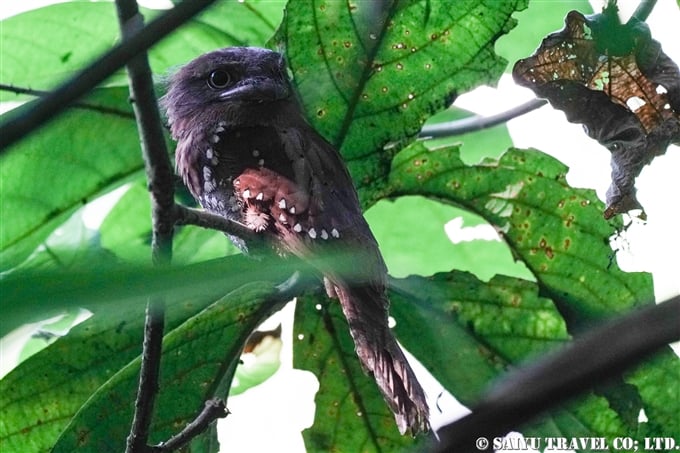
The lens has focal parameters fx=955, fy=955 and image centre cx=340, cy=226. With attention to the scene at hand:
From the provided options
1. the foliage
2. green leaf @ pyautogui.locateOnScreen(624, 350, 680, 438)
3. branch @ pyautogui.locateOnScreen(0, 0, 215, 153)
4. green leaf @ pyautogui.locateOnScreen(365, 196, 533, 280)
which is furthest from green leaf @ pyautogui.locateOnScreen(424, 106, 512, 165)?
branch @ pyautogui.locateOnScreen(0, 0, 215, 153)

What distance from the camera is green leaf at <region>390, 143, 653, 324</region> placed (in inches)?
73.1

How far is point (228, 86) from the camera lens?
1.94 m

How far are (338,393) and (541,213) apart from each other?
544 mm

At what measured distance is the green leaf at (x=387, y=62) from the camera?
1759mm

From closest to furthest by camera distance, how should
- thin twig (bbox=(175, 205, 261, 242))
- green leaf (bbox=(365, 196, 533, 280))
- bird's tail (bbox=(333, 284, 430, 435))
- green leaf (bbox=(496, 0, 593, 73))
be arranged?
thin twig (bbox=(175, 205, 261, 242)), bird's tail (bbox=(333, 284, 430, 435)), green leaf (bbox=(496, 0, 593, 73)), green leaf (bbox=(365, 196, 533, 280))

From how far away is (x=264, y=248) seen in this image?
1.60m

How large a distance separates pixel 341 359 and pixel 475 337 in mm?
271

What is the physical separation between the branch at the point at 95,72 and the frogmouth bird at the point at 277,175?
1.16m

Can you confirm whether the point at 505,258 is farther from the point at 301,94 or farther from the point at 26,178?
the point at 26,178

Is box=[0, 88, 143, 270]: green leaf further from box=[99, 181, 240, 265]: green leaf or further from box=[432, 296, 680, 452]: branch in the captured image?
box=[432, 296, 680, 452]: branch

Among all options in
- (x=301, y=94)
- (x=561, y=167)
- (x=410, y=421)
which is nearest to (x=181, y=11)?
(x=410, y=421)

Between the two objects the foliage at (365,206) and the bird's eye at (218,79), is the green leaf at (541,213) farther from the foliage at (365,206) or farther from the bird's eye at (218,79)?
the bird's eye at (218,79)

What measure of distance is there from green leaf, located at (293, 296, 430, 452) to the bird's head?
40cm

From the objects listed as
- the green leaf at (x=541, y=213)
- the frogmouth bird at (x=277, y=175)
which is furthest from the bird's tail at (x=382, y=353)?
the green leaf at (x=541, y=213)
